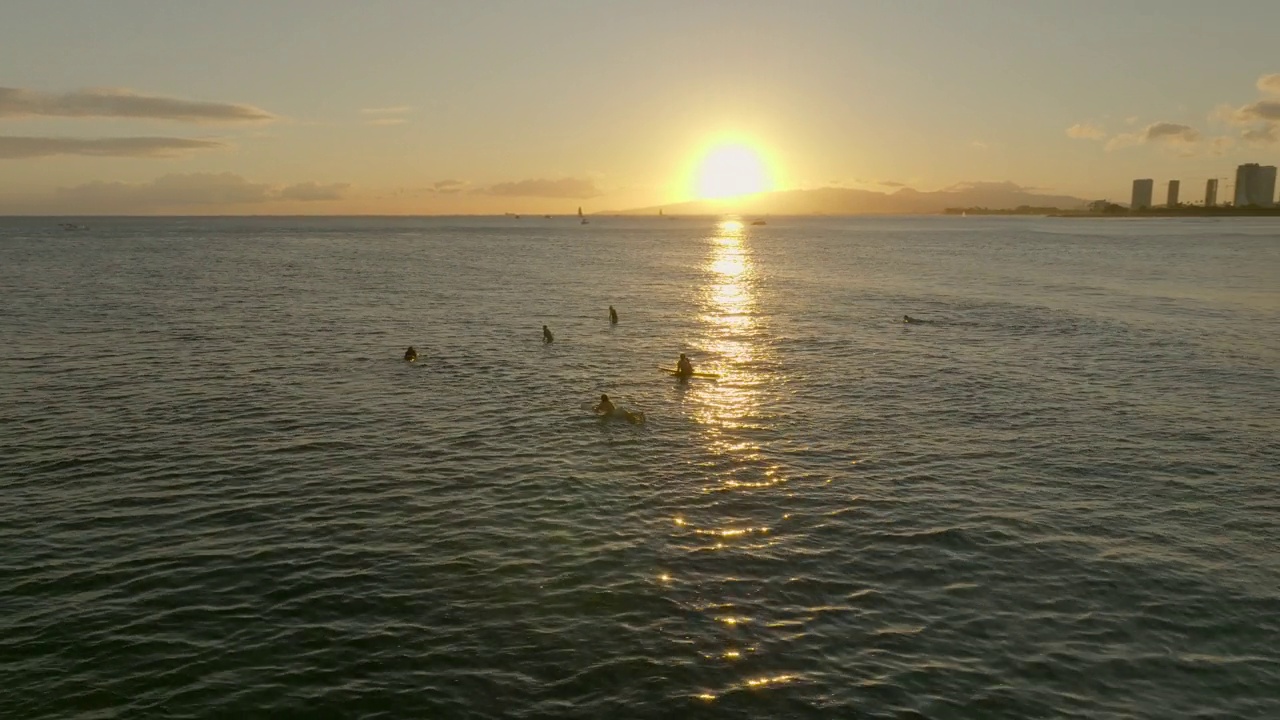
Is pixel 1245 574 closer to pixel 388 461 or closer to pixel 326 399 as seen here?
pixel 388 461

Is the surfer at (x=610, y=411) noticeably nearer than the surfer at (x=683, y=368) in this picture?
Yes

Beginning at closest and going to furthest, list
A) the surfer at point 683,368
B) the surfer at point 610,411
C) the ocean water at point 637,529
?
the ocean water at point 637,529, the surfer at point 610,411, the surfer at point 683,368

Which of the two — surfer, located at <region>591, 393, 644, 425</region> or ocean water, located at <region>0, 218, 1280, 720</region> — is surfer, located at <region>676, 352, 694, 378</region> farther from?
surfer, located at <region>591, 393, 644, 425</region>

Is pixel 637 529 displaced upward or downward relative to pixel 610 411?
downward

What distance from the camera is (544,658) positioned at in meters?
18.2

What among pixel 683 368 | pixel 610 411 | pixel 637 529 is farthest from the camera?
pixel 683 368

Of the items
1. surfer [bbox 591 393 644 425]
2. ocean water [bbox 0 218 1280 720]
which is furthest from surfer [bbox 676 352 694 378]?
surfer [bbox 591 393 644 425]

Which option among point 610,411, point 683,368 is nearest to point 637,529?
point 610,411

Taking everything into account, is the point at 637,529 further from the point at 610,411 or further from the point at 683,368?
the point at 683,368

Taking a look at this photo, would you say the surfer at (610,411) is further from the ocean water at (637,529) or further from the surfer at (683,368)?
the surfer at (683,368)

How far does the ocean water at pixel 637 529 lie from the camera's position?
17.5 meters

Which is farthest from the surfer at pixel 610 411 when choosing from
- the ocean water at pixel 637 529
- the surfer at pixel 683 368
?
the surfer at pixel 683 368

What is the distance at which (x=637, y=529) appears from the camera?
82.7ft

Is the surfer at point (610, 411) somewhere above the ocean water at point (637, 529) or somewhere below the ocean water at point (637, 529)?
above
